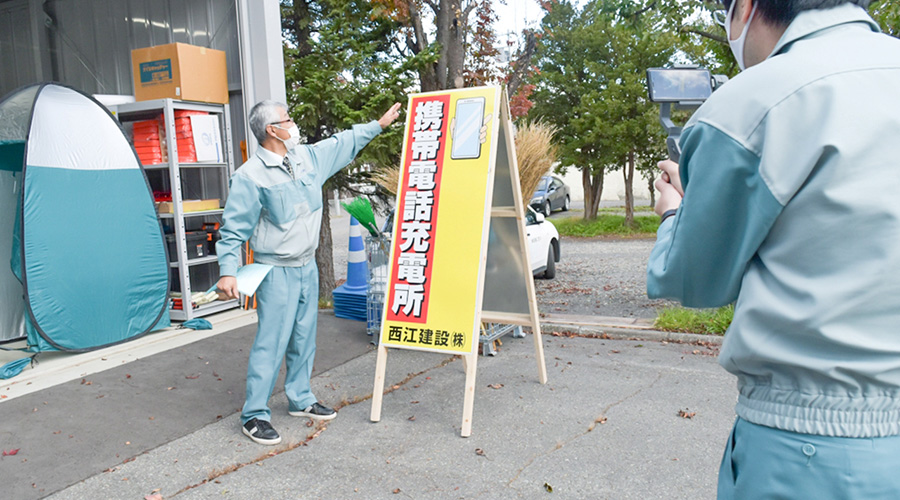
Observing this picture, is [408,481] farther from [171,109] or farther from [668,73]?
[171,109]

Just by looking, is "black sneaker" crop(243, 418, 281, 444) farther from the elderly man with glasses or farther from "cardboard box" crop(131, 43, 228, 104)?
"cardboard box" crop(131, 43, 228, 104)

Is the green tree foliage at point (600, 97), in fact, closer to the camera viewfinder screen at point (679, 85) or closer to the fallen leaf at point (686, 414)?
the fallen leaf at point (686, 414)

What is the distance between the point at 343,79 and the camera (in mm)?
8164

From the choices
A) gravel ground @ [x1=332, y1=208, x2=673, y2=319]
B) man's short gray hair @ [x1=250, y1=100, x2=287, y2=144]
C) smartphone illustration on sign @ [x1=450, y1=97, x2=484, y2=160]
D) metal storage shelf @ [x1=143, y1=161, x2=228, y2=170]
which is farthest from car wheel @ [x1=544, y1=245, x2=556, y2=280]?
man's short gray hair @ [x1=250, y1=100, x2=287, y2=144]

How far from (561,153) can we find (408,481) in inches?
588

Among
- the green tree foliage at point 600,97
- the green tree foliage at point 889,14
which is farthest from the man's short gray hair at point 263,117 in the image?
the green tree foliage at point 600,97

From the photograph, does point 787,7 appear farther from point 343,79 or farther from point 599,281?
point 599,281

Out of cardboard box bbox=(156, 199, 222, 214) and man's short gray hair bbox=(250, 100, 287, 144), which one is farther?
cardboard box bbox=(156, 199, 222, 214)

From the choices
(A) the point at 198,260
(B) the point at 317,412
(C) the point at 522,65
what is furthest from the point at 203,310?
(C) the point at 522,65

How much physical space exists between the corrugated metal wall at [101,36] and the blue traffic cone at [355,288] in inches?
70.7

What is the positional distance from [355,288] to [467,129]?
2.94 metres

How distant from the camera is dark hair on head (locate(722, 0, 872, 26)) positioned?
1.23 metres

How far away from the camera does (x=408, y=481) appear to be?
11.5 ft

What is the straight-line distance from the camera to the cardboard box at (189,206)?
6.94 metres
